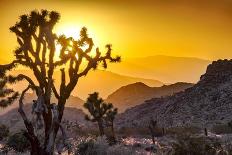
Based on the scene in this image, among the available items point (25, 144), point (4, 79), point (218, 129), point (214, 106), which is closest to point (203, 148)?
point (4, 79)

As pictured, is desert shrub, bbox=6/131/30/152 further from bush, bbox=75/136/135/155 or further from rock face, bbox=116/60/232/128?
rock face, bbox=116/60/232/128

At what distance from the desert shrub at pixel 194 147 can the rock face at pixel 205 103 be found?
62988mm

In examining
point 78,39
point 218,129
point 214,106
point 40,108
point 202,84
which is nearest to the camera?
point 40,108

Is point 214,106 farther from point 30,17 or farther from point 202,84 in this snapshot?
point 30,17

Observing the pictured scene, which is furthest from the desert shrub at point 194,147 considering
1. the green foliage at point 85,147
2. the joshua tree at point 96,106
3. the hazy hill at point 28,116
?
the hazy hill at point 28,116

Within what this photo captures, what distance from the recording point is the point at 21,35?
1903 centimetres

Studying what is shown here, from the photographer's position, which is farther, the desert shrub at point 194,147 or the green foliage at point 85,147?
the green foliage at point 85,147

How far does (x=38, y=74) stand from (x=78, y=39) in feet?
8.45

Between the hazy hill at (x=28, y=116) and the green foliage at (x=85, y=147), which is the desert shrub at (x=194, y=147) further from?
the hazy hill at (x=28, y=116)

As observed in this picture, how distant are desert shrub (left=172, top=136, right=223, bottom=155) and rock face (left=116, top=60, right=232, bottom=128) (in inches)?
2480

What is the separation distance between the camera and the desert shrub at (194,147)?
52.3 ft

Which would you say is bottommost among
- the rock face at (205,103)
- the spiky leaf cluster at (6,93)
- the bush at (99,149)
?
the bush at (99,149)

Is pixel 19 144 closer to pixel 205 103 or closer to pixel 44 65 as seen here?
pixel 44 65

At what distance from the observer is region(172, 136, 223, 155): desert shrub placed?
52.3 feet
